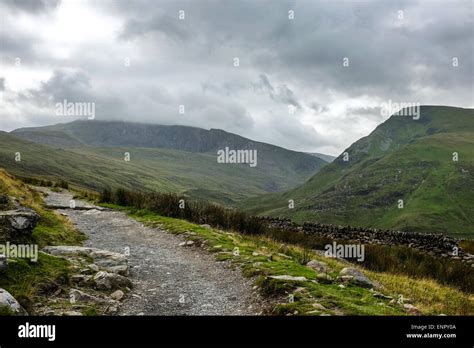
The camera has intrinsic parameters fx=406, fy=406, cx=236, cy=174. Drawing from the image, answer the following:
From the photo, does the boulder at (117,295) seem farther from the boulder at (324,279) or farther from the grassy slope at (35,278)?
the boulder at (324,279)

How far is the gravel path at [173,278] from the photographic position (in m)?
10.6

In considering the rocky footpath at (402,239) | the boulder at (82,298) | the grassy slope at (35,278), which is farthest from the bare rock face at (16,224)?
the rocky footpath at (402,239)

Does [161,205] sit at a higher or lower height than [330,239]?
higher

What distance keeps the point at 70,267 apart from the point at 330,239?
69.7ft

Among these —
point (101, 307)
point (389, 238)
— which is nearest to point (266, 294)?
point (101, 307)

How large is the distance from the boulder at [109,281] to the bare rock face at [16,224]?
3.80 meters

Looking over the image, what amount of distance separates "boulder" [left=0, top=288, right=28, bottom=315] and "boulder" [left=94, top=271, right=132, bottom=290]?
9.34 feet

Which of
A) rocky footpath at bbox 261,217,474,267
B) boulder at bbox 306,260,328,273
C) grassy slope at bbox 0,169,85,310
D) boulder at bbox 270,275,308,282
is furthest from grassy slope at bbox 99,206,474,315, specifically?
rocky footpath at bbox 261,217,474,267

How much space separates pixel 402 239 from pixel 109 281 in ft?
82.7

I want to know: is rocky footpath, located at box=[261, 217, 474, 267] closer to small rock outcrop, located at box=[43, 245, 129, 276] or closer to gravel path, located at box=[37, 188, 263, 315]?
gravel path, located at box=[37, 188, 263, 315]

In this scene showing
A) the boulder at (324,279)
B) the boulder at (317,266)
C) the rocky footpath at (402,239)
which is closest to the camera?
the boulder at (324,279)

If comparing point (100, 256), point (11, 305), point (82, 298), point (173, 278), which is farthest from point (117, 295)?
point (100, 256)

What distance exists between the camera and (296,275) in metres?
12.9
